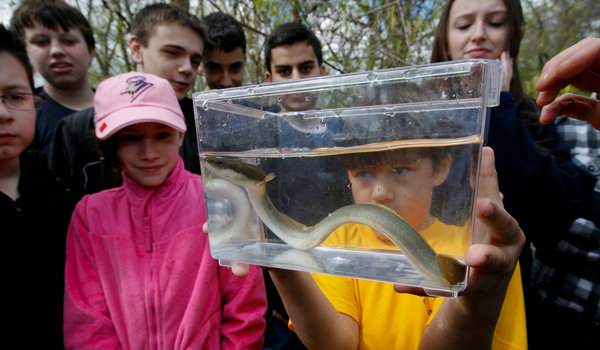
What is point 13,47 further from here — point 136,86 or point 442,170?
point 442,170

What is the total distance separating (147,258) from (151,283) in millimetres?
120

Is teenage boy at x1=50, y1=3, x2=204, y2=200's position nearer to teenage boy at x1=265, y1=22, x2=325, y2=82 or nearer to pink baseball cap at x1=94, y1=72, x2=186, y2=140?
pink baseball cap at x1=94, y1=72, x2=186, y2=140

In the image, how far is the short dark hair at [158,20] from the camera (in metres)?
2.54

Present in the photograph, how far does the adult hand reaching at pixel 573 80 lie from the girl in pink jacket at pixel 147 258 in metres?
1.34

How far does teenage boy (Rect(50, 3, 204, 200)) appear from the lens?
2076mm

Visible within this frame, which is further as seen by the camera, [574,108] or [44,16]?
[44,16]

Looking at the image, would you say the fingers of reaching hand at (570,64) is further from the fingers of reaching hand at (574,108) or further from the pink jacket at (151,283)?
the pink jacket at (151,283)

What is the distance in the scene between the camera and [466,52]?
1997 millimetres

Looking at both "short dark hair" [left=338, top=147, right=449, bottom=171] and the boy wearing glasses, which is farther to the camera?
the boy wearing glasses

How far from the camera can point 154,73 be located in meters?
2.52

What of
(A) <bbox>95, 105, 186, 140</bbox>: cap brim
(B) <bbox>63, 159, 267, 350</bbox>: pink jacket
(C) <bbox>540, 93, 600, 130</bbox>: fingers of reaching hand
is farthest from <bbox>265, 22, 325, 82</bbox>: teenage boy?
(C) <bbox>540, 93, 600, 130</bbox>: fingers of reaching hand

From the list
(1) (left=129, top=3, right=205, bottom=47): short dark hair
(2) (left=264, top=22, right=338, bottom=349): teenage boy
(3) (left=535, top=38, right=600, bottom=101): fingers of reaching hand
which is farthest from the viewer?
(1) (left=129, top=3, right=205, bottom=47): short dark hair

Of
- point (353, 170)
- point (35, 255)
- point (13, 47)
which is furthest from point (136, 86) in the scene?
point (353, 170)

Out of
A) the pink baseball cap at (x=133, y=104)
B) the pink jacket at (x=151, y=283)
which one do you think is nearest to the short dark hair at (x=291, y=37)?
the pink baseball cap at (x=133, y=104)
